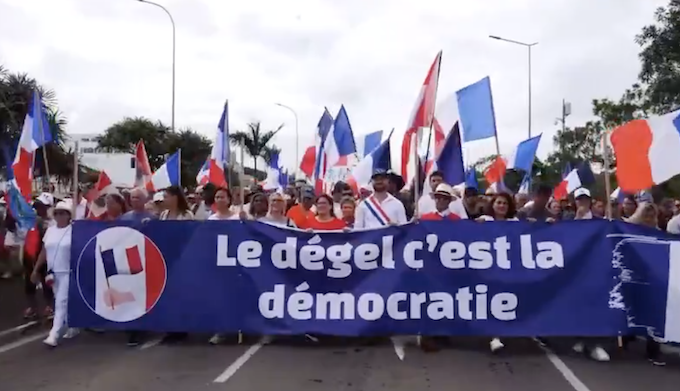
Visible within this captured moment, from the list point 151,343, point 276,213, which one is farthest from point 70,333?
point 276,213

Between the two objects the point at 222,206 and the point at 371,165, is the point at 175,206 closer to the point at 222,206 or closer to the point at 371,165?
the point at 222,206

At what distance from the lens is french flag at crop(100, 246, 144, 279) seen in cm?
883

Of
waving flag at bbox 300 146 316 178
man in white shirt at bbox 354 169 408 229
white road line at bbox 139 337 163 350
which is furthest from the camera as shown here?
waving flag at bbox 300 146 316 178

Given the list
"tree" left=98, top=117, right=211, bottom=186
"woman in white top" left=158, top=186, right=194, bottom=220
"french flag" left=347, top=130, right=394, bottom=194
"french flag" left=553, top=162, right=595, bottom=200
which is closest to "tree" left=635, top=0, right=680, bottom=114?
"french flag" left=553, top=162, right=595, bottom=200

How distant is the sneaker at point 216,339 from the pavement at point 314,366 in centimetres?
10

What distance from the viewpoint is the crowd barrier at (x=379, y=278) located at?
26.7ft

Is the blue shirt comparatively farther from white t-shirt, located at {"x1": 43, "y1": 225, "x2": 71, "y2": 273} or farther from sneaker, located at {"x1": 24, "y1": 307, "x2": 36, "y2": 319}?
sneaker, located at {"x1": 24, "y1": 307, "x2": 36, "y2": 319}

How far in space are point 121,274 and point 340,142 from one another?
745cm

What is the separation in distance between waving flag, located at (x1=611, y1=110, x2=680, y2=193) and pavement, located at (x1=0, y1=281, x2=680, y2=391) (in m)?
1.76

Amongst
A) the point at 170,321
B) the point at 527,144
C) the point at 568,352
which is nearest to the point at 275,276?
the point at 170,321

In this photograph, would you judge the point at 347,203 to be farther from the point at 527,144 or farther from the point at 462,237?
the point at 527,144

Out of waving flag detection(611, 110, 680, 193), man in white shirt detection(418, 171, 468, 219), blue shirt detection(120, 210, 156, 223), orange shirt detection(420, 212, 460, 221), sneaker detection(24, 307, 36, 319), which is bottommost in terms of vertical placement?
sneaker detection(24, 307, 36, 319)

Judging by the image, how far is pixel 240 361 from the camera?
797cm

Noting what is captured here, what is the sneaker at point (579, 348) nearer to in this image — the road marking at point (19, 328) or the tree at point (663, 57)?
the road marking at point (19, 328)
